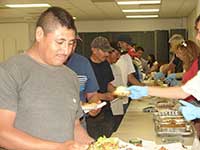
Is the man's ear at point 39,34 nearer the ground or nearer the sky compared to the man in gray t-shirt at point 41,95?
nearer the sky

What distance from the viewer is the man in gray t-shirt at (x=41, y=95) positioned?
1329 mm

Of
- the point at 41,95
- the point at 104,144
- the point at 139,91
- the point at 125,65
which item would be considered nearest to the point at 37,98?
the point at 41,95

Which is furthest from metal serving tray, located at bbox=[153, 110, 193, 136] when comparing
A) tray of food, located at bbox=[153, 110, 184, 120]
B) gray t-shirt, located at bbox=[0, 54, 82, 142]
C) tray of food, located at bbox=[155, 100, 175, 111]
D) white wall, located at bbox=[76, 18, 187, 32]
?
white wall, located at bbox=[76, 18, 187, 32]

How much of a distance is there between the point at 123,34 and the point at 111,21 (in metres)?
0.49

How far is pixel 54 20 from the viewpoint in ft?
4.66

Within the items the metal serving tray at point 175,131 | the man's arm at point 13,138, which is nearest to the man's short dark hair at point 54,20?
the man's arm at point 13,138

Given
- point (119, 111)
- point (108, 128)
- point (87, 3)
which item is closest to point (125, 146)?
point (108, 128)

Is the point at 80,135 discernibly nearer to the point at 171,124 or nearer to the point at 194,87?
the point at 194,87

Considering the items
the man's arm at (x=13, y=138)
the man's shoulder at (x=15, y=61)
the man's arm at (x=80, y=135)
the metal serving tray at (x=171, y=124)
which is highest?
the man's shoulder at (x=15, y=61)

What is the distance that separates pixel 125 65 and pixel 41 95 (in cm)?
323

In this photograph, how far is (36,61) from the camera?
1.48m

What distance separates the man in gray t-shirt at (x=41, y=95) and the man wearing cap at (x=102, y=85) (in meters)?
1.77

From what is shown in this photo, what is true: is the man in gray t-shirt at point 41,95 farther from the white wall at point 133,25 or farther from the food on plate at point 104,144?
the white wall at point 133,25

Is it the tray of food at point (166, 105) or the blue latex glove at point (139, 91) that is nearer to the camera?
the blue latex glove at point (139, 91)
